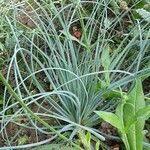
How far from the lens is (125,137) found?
4.58 feet

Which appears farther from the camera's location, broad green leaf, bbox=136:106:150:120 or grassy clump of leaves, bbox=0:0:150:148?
grassy clump of leaves, bbox=0:0:150:148

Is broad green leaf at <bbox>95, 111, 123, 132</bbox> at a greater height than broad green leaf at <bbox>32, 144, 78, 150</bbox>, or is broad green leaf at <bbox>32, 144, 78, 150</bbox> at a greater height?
broad green leaf at <bbox>95, 111, 123, 132</bbox>

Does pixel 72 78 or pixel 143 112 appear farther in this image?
pixel 72 78

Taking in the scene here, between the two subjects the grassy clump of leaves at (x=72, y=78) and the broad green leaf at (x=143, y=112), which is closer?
the broad green leaf at (x=143, y=112)

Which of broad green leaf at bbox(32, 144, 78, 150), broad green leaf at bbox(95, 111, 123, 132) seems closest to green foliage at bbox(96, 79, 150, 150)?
broad green leaf at bbox(95, 111, 123, 132)

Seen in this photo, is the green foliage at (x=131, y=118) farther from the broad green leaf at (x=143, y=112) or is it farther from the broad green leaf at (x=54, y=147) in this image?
the broad green leaf at (x=54, y=147)

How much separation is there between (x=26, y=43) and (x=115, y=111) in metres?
0.52

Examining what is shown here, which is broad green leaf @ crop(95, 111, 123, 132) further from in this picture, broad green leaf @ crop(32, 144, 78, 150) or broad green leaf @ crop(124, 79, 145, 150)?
broad green leaf @ crop(32, 144, 78, 150)

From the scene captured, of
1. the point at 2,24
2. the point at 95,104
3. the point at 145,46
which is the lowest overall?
the point at 95,104

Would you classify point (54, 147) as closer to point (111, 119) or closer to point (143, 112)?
point (111, 119)

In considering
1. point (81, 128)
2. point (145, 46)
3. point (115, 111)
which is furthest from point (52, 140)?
point (145, 46)

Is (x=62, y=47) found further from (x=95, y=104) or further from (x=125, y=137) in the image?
(x=125, y=137)

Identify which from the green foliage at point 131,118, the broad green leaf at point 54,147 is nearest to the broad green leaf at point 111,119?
the green foliage at point 131,118

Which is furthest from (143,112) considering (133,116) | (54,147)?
(54,147)
